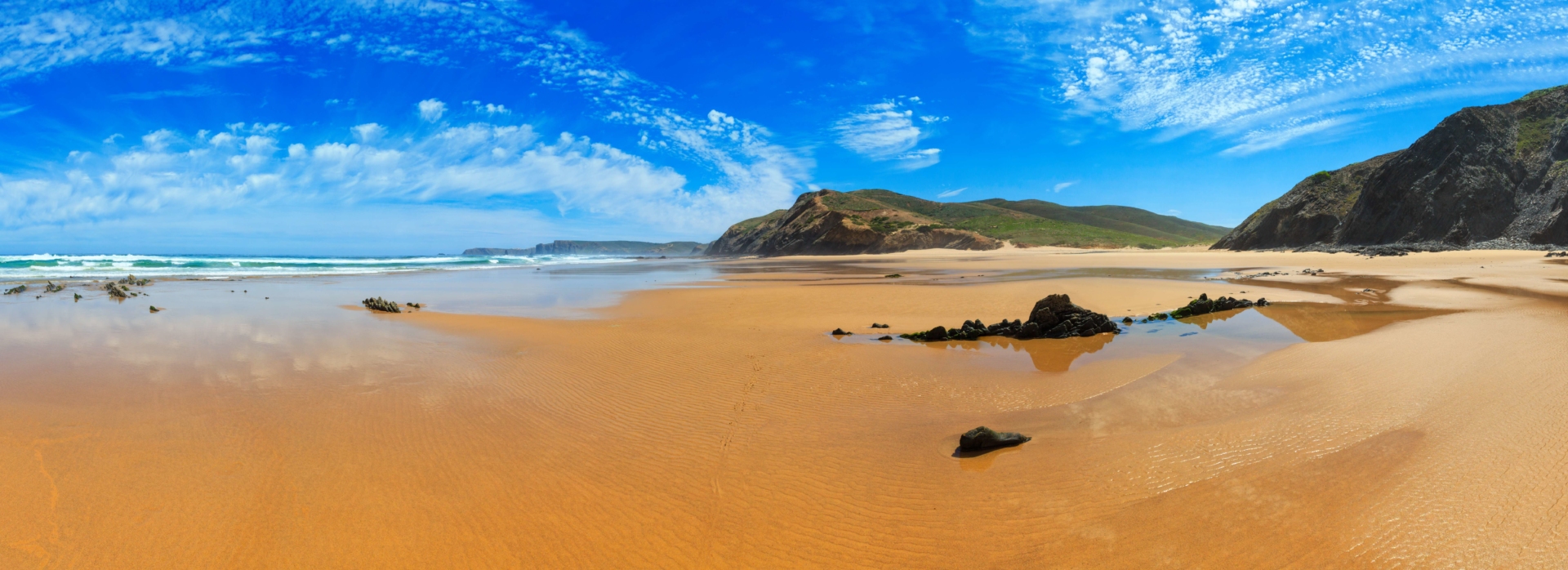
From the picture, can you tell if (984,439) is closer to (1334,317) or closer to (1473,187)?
(1334,317)

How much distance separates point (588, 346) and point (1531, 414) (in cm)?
1078

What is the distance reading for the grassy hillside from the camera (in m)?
72.8

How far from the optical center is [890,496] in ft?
12.7

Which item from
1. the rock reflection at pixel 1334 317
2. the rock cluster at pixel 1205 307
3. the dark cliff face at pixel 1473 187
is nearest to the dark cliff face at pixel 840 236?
the dark cliff face at pixel 1473 187

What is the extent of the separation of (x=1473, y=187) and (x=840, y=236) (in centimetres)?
5734

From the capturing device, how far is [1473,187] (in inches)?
1286

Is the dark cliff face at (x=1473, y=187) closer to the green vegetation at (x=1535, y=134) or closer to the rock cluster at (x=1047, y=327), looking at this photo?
the green vegetation at (x=1535, y=134)

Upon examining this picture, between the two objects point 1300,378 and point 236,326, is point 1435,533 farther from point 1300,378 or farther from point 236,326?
point 236,326

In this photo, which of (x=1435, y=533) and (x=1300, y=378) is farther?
(x=1300, y=378)

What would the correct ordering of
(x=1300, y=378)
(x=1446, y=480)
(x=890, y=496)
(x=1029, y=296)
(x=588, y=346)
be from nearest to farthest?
1. (x=1446, y=480)
2. (x=890, y=496)
3. (x=1300, y=378)
4. (x=588, y=346)
5. (x=1029, y=296)

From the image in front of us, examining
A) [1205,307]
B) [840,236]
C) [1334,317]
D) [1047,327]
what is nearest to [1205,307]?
[1205,307]

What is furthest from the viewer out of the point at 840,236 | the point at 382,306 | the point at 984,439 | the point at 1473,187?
the point at 840,236

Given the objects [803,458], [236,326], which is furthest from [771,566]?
[236,326]

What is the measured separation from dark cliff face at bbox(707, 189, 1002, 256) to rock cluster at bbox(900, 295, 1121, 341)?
200 ft
